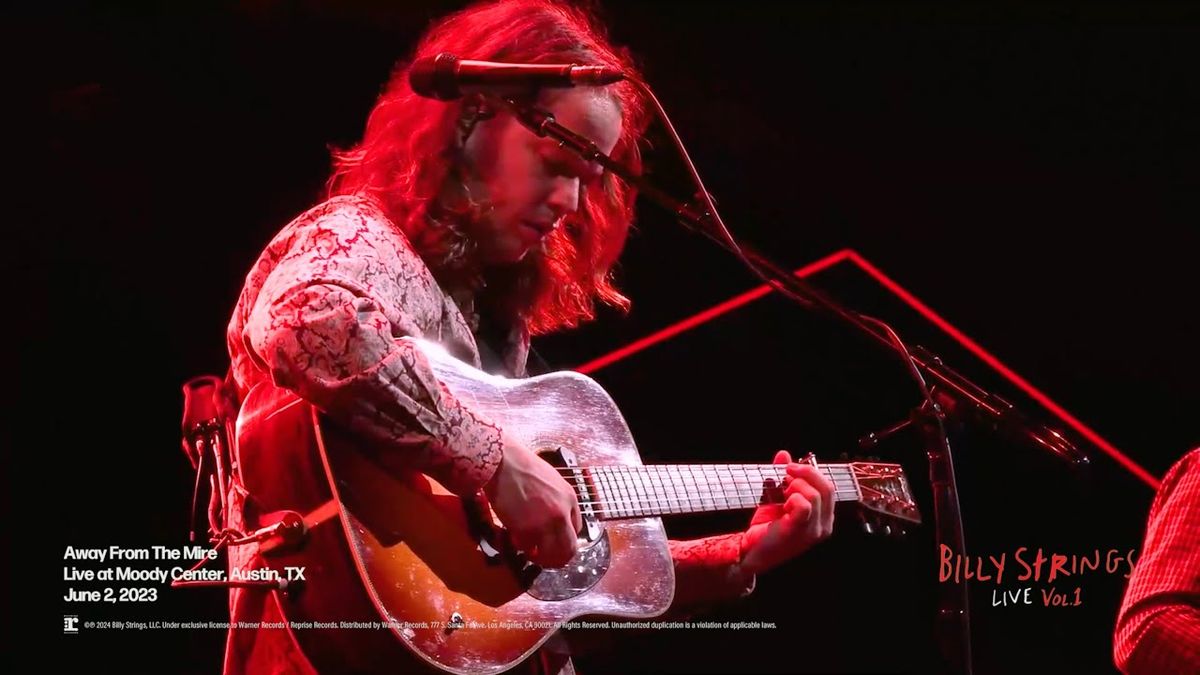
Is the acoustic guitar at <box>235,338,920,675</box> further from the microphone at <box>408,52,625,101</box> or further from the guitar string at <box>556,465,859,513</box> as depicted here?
the microphone at <box>408,52,625,101</box>

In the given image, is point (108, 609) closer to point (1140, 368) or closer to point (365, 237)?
point (365, 237)

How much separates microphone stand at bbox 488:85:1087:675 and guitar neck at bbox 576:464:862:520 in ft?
1.57

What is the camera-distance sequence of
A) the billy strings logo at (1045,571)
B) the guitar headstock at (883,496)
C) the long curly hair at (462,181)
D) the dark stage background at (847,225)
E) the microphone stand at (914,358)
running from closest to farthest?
the microphone stand at (914,358), the long curly hair at (462,181), the guitar headstock at (883,496), the dark stage background at (847,225), the billy strings logo at (1045,571)

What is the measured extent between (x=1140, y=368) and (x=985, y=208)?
0.74m

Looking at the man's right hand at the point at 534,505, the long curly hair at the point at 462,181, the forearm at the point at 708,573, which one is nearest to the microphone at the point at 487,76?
the long curly hair at the point at 462,181

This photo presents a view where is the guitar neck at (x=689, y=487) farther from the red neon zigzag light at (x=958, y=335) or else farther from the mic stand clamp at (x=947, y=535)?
the red neon zigzag light at (x=958, y=335)

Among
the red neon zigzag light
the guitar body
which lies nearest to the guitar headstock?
the guitar body

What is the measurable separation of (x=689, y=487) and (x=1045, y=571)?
1.95m

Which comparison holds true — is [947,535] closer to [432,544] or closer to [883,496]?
[883,496]

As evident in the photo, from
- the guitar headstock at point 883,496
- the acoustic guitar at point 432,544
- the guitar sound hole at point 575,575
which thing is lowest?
the guitar headstock at point 883,496

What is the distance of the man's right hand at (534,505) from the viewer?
5.96 ft

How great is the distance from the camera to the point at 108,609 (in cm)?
257

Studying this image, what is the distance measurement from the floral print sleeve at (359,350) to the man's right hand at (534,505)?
0.14 feet

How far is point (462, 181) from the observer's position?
218cm
